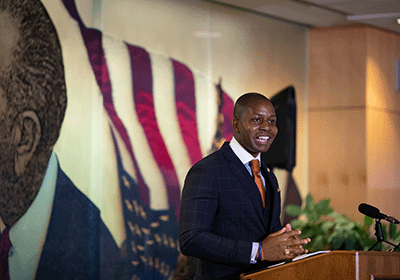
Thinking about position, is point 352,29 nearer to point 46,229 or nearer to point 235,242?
point 46,229

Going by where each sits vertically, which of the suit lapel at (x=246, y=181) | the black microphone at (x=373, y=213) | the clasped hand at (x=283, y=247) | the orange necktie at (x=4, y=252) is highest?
the suit lapel at (x=246, y=181)

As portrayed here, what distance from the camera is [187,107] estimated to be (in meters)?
5.15

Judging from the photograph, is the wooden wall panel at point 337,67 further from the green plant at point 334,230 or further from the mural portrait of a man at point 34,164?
the mural portrait of a man at point 34,164

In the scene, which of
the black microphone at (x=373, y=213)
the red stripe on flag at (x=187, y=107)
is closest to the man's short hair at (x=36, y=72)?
the red stripe on flag at (x=187, y=107)

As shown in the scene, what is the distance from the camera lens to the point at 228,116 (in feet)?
18.1

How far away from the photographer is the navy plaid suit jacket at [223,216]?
2.06m

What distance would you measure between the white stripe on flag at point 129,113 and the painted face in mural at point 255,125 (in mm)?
2396

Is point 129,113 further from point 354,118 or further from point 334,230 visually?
point 354,118

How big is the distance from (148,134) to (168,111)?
310 millimetres

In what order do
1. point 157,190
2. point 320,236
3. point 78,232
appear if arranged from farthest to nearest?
1. point 320,236
2. point 157,190
3. point 78,232

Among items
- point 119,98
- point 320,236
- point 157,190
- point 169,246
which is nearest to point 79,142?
point 119,98

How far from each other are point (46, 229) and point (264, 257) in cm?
253

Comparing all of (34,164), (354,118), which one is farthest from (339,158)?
(34,164)

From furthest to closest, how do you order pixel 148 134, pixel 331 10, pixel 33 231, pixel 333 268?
pixel 331 10
pixel 148 134
pixel 33 231
pixel 333 268
